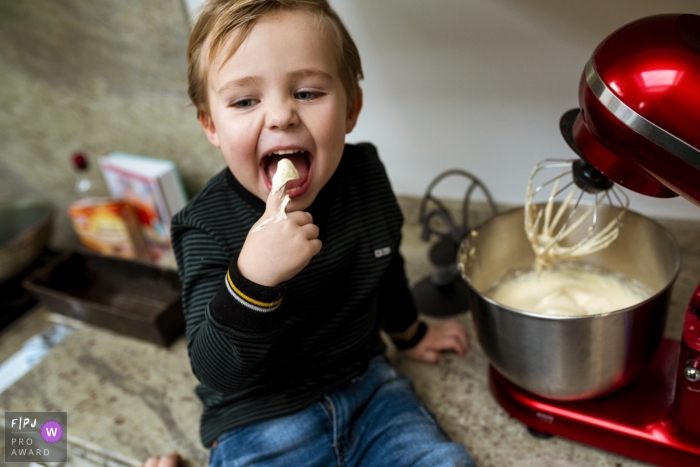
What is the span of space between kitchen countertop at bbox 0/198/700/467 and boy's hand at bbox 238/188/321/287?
14.8 inches

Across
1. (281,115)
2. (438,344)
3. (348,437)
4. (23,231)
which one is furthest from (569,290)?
(23,231)

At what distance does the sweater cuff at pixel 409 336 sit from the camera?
0.91 m

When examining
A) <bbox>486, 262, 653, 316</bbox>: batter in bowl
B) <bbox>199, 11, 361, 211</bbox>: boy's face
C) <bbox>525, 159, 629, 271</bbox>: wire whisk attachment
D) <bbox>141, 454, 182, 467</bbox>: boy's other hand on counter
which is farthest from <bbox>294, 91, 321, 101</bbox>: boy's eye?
<bbox>141, 454, 182, 467</bbox>: boy's other hand on counter

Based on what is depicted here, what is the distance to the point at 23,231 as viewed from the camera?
4.78 ft

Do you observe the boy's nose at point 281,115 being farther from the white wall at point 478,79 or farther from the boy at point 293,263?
the white wall at point 478,79

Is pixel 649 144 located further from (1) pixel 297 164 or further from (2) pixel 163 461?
(2) pixel 163 461

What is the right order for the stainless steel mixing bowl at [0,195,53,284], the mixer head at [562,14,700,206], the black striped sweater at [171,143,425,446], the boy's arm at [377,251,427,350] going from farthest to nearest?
1. the stainless steel mixing bowl at [0,195,53,284]
2. the boy's arm at [377,251,427,350]
3. the black striped sweater at [171,143,425,446]
4. the mixer head at [562,14,700,206]

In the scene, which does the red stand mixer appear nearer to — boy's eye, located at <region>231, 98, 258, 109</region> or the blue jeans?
the blue jeans

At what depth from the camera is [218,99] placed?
64 cm

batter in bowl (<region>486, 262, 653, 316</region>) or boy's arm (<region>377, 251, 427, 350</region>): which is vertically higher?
batter in bowl (<region>486, 262, 653, 316</region>)

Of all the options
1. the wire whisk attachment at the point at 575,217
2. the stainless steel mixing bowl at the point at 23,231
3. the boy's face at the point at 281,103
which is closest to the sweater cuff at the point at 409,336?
the wire whisk attachment at the point at 575,217

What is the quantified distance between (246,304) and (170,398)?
462 millimetres

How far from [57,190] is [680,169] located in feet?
5.07

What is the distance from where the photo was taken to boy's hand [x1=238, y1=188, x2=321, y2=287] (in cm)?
59
